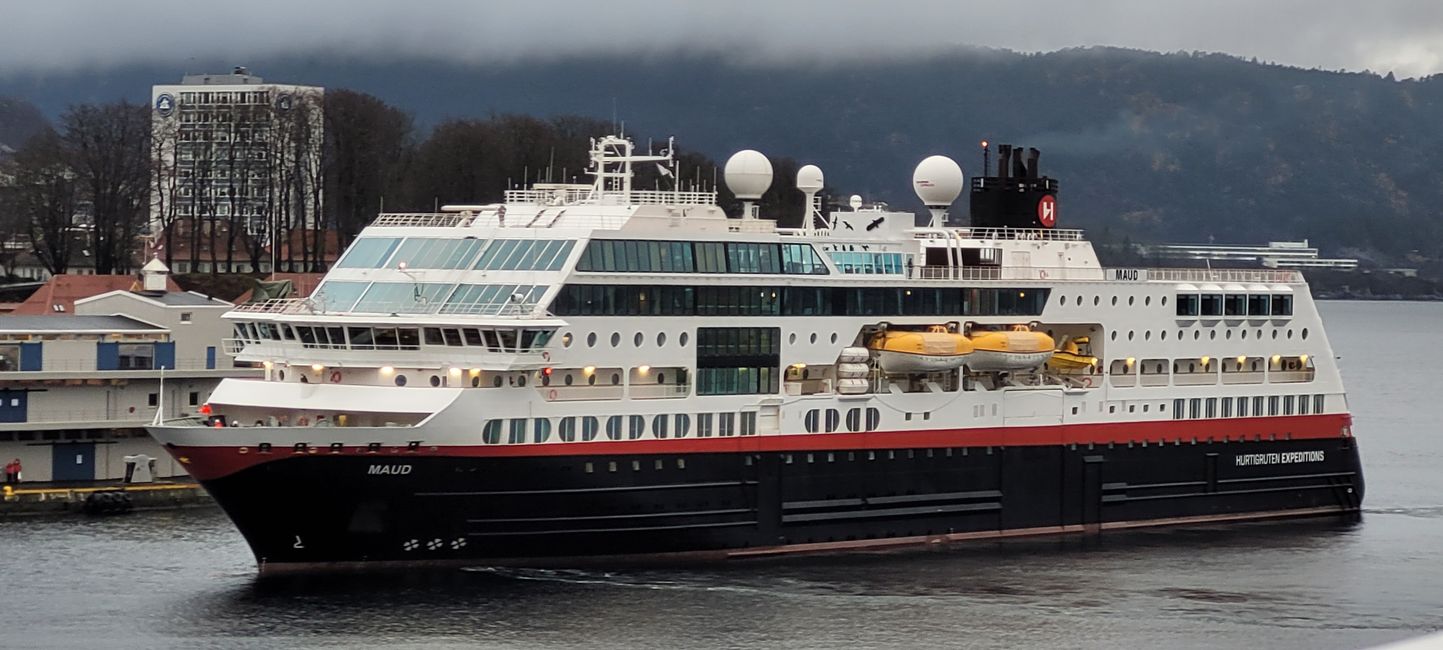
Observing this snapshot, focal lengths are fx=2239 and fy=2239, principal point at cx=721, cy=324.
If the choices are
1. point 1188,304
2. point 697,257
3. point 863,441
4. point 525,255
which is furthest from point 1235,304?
point 525,255

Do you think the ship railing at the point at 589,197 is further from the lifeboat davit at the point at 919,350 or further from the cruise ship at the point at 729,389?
the lifeboat davit at the point at 919,350

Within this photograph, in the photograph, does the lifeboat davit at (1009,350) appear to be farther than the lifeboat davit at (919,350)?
Yes

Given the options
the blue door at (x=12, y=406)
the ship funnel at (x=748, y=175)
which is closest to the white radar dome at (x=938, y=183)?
the ship funnel at (x=748, y=175)

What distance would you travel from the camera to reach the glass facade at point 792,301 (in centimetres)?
4091

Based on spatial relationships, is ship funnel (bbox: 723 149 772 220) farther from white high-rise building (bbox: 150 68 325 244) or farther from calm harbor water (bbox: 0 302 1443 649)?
white high-rise building (bbox: 150 68 325 244)

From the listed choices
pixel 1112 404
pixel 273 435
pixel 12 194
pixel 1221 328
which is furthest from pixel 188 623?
pixel 12 194

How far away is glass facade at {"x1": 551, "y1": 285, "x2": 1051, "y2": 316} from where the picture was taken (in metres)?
40.9

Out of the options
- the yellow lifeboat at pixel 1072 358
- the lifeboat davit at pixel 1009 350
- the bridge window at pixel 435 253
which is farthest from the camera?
the yellow lifeboat at pixel 1072 358

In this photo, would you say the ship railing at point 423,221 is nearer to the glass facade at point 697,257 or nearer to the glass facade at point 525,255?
the glass facade at point 525,255

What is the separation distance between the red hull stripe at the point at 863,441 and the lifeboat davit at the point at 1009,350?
1.39 m

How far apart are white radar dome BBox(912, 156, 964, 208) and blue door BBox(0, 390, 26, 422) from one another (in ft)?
71.0

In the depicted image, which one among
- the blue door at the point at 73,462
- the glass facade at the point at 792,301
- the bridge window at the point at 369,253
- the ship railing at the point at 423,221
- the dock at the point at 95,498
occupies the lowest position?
the dock at the point at 95,498

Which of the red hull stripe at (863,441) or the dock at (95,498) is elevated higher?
the red hull stripe at (863,441)

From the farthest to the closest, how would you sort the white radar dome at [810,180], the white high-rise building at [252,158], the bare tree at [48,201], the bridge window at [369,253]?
the white high-rise building at [252,158] < the bare tree at [48,201] < the white radar dome at [810,180] < the bridge window at [369,253]
